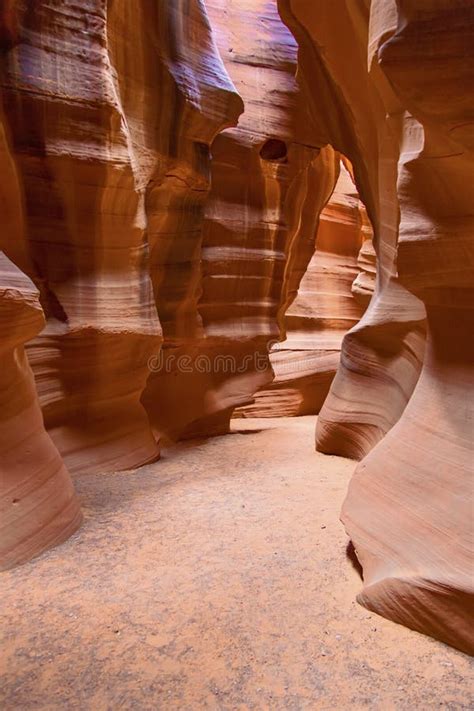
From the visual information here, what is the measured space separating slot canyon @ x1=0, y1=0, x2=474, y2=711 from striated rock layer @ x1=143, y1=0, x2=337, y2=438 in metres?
0.03

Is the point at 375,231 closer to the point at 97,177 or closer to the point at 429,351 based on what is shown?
the point at 97,177

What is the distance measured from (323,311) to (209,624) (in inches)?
357

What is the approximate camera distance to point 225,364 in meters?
7.21

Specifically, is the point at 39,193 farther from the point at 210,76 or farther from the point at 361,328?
the point at 361,328

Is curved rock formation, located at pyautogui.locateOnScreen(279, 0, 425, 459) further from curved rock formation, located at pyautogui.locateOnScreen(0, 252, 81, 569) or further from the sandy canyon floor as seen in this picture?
curved rock formation, located at pyautogui.locateOnScreen(0, 252, 81, 569)

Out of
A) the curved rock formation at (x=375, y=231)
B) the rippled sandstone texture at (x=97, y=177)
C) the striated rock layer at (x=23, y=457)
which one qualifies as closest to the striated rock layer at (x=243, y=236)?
the rippled sandstone texture at (x=97, y=177)

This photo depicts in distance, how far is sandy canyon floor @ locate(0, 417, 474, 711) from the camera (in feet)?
6.57

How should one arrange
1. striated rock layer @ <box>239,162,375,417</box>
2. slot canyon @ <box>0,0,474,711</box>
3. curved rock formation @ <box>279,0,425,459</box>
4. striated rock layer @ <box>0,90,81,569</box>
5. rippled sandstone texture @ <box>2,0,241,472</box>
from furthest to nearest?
striated rock layer @ <box>239,162,375,417</box> < rippled sandstone texture @ <box>2,0,241,472</box> < curved rock formation @ <box>279,0,425,459</box> < striated rock layer @ <box>0,90,81,569</box> < slot canyon @ <box>0,0,474,711</box>

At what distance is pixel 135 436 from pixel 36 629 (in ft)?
9.72

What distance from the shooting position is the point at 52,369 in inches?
185

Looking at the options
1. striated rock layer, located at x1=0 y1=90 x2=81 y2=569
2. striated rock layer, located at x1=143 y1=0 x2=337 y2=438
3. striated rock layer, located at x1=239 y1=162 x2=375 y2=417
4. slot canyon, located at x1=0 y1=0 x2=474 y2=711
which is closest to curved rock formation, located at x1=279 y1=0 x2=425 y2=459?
slot canyon, located at x1=0 y1=0 x2=474 y2=711

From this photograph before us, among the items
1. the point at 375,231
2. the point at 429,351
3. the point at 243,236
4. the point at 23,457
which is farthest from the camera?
the point at 243,236

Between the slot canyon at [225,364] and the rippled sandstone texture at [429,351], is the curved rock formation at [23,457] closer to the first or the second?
the slot canyon at [225,364]

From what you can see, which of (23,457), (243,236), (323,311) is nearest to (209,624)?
(23,457)
